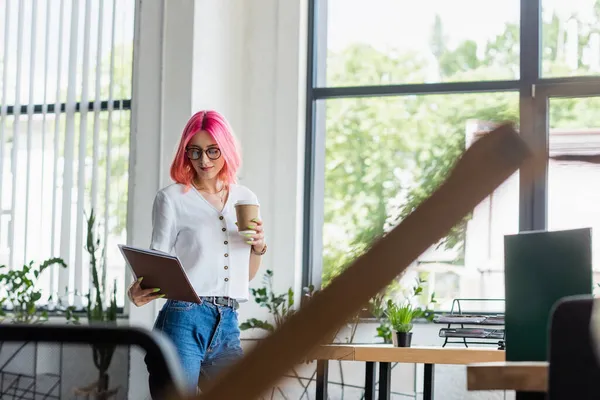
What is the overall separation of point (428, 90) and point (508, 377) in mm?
3716

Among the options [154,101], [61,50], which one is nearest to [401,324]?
[154,101]

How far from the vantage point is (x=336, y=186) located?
16.7 ft

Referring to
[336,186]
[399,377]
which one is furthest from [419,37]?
[399,377]

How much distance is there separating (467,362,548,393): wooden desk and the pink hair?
1.60 metres

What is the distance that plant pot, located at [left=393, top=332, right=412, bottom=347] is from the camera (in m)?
3.25

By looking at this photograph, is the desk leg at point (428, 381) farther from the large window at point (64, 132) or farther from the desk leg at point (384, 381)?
the large window at point (64, 132)

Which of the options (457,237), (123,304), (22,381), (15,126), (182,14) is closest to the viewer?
(457,237)

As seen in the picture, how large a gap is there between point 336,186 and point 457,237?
15.8 feet

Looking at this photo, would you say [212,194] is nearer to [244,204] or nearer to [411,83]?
[244,204]

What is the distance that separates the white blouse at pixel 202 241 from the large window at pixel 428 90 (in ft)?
5.81

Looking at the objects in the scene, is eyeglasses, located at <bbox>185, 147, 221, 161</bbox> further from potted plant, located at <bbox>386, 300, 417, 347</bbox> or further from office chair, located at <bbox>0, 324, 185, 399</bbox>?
office chair, located at <bbox>0, 324, 185, 399</bbox>

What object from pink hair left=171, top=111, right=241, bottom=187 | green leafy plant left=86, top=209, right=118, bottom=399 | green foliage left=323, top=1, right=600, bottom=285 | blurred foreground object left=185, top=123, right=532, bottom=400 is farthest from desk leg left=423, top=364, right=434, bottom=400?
blurred foreground object left=185, top=123, right=532, bottom=400

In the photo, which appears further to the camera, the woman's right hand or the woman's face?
the woman's face

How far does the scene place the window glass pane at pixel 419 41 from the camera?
486 cm
